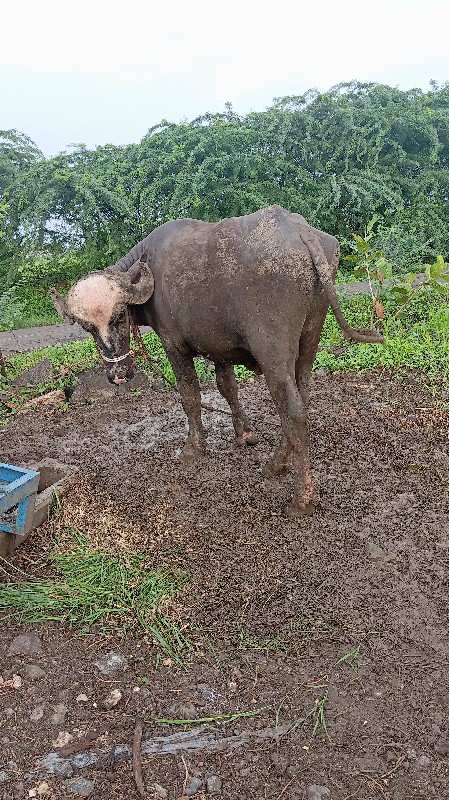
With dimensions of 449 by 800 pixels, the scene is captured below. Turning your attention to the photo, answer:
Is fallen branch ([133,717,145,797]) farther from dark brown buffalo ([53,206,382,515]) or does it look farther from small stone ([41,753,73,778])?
dark brown buffalo ([53,206,382,515])

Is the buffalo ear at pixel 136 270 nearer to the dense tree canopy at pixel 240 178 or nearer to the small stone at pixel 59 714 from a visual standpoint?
the small stone at pixel 59 714

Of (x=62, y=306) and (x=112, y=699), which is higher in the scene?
(x=62, y=306)

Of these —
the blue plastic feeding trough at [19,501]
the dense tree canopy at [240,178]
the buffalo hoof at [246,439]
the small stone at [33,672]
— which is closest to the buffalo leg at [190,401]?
the buffalo hoof at [246,439]

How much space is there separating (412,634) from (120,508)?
1.92 meters

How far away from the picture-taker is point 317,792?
6.86 ft

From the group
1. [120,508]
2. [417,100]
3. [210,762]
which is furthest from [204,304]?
[417,100]

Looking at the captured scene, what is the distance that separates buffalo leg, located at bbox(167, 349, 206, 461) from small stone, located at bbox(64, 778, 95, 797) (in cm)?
250

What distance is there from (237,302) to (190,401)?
3.69ft

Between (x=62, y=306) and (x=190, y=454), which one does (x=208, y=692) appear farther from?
(x=62, y=306)

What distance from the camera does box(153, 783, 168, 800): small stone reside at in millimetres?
2119

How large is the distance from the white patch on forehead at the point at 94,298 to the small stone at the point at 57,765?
2.48 m

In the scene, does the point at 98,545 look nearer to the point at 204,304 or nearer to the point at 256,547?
the point at 256,547

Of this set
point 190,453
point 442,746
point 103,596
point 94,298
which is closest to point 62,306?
point 94,298

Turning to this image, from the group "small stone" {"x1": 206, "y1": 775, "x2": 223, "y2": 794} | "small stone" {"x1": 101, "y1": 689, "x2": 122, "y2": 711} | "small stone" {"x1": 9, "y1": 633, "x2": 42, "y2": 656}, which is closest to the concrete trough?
"small stone" {"x1": 9, "y1": 633, "x2": 42, "y2": 656}
